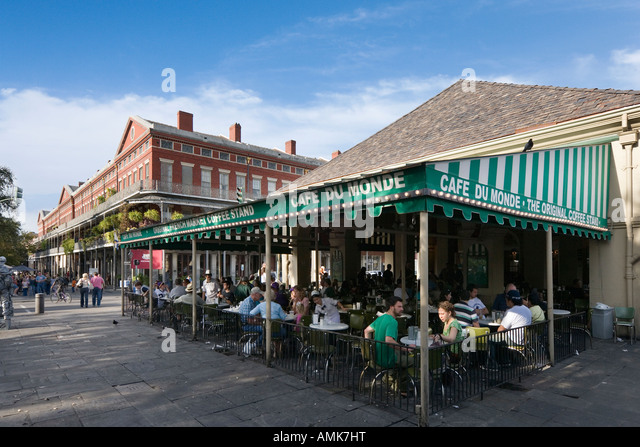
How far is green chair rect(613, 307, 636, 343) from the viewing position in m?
9.77

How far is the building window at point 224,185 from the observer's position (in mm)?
36844

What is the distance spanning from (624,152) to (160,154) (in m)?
31.6

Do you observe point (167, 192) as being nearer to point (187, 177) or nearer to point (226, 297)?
point (187, 177)

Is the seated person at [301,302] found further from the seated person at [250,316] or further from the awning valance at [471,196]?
the awning valance at [471,196]

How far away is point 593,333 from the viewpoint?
10.2m

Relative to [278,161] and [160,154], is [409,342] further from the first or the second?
[278,161]

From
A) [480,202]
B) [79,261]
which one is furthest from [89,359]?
[79,261]

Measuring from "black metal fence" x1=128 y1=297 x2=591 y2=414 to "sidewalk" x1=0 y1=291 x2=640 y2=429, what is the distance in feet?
0.81

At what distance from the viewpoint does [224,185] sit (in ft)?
123

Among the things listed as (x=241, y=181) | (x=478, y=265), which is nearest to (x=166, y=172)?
(x=241, y=181)

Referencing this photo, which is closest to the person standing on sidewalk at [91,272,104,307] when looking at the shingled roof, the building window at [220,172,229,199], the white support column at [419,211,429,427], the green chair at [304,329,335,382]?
the shingled roof

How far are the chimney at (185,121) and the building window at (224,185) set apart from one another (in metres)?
5.04

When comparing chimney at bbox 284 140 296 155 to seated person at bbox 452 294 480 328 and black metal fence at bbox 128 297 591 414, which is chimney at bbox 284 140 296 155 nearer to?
black metal fence at bbox 128 297 591 414

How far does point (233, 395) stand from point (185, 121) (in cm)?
3474
